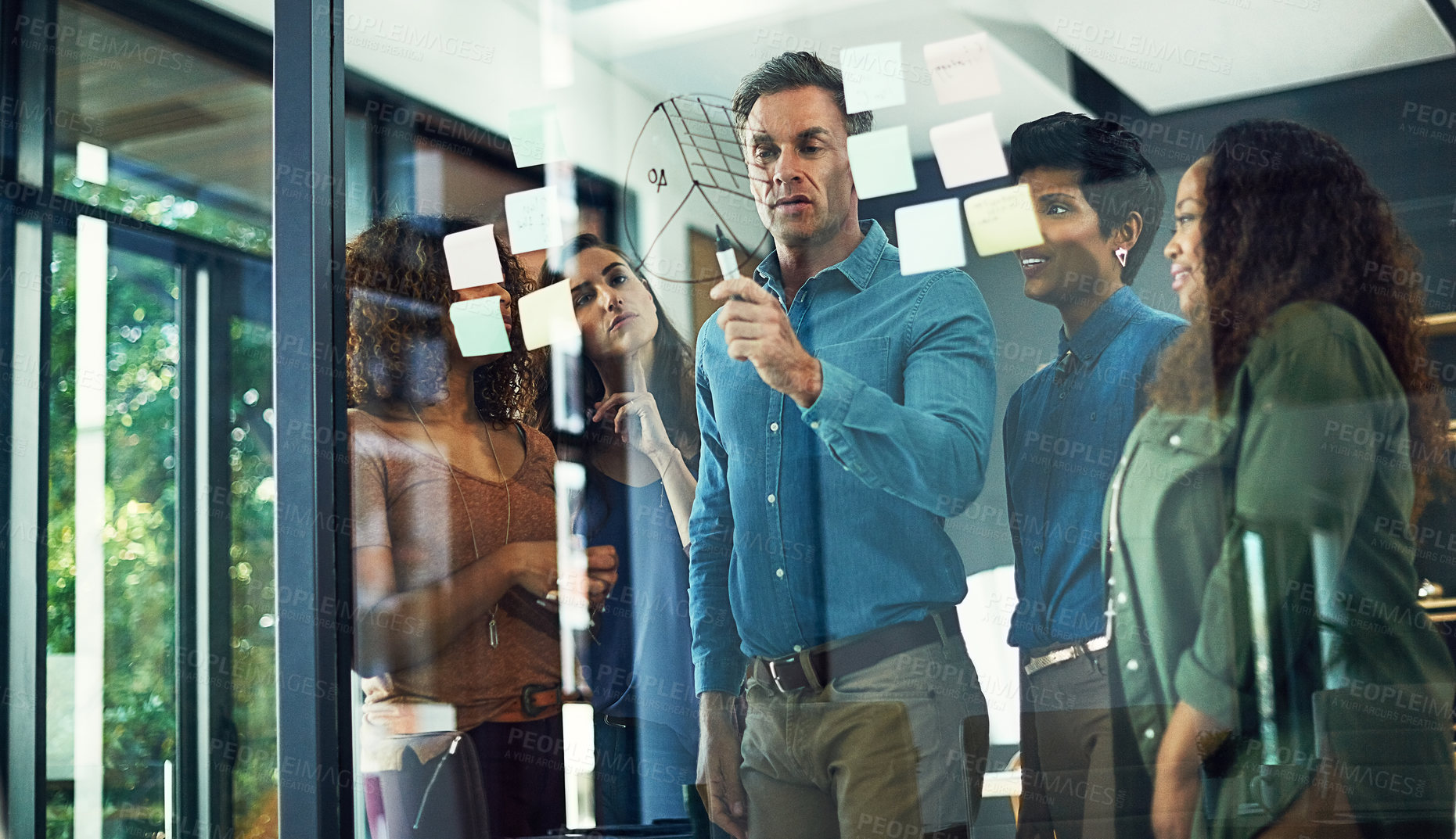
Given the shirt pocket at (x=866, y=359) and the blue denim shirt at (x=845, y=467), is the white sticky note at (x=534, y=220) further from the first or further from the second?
the shirt pocket at (x=866, y=359)

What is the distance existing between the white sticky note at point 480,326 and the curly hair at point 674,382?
0.27 m

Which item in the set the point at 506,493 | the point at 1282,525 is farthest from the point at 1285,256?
the point at 506,493

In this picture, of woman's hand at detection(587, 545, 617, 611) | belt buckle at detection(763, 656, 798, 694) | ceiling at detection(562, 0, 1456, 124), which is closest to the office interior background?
ceiling at detection(562, 0, 1456, 124)

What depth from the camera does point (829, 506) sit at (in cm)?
174

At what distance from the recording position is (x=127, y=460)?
264 centimetres

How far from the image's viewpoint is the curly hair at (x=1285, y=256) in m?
1.50

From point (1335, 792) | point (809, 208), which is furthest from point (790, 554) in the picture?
point (1335, 792)

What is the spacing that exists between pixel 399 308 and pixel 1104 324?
3.87ft

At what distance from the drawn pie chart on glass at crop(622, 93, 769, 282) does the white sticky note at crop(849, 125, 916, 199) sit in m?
0.16

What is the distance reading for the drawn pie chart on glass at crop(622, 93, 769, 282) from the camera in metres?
1.83

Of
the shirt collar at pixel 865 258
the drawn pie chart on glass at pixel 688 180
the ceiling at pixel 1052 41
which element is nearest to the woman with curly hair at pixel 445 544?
the drawn pie chart on glass at pixel 688 180

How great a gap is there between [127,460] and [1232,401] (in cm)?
223

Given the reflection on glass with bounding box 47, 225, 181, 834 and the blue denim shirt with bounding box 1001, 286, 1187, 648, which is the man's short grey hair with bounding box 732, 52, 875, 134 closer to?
the blue denim shirt with bounding box 1001, 286, 1187, 648

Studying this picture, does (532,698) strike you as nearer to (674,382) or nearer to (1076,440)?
(674,382)
